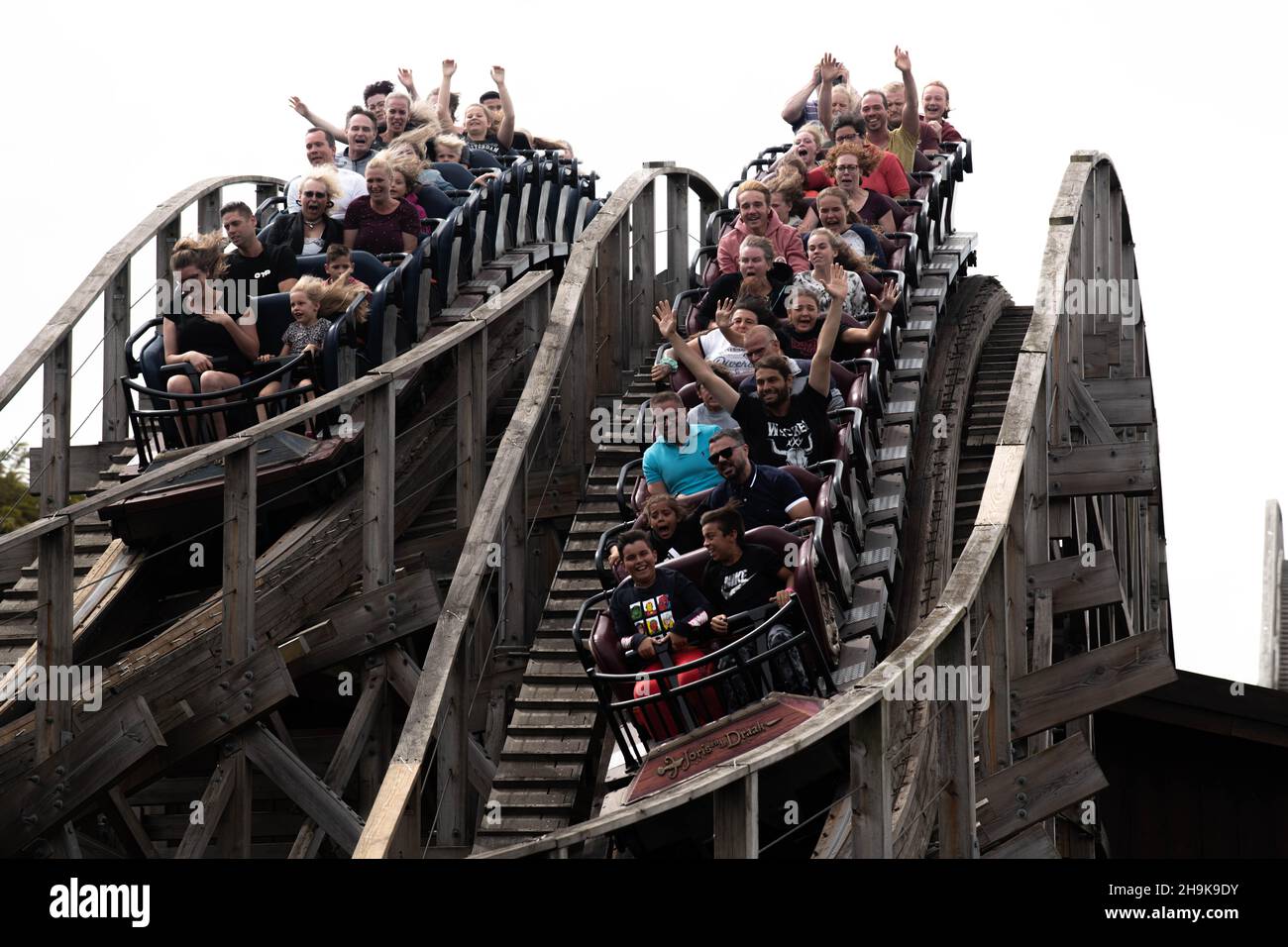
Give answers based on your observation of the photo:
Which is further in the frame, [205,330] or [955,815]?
[205,330]

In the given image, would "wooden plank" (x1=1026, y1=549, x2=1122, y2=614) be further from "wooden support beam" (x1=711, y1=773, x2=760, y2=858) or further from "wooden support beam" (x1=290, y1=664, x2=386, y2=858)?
"wooden support beam" (x1=711, y1=773, x2=760, y2=858)

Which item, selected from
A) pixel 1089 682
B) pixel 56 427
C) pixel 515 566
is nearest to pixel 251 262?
pixel 56 427

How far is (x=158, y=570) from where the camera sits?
11.0 meters

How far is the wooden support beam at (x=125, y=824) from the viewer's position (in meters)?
9.80

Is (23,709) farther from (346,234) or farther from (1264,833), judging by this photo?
(1264,833)

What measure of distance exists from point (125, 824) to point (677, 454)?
313cm

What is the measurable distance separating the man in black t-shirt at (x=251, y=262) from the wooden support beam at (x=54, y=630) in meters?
3.21

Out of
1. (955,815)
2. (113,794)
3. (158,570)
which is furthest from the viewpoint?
(158,570)

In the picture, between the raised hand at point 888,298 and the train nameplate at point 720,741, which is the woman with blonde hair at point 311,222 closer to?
the raised hand at point 888,298

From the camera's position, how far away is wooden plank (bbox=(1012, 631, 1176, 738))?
8.81 m

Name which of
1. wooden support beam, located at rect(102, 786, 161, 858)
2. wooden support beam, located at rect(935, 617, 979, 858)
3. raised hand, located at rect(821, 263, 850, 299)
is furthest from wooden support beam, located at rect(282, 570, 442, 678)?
wooden support beam, located at rect(935, 617, 979, 858)

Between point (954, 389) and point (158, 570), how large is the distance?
186 inches
